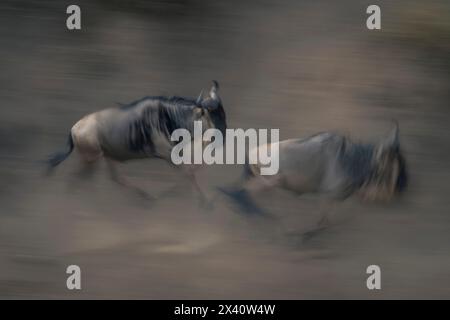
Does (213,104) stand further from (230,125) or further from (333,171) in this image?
(333,171)

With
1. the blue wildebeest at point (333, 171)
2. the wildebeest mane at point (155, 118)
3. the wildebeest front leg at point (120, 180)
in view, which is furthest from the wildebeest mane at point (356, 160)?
the wildebeest front leg at point (120, 180)

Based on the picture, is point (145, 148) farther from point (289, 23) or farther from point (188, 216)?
point (289, 23)

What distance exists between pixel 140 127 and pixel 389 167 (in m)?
1.92

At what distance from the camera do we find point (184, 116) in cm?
707

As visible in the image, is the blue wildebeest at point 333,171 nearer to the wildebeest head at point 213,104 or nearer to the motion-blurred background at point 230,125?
the motion-blurred background at point 230,125

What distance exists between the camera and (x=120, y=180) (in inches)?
276

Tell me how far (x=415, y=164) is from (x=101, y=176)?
7.75 feet

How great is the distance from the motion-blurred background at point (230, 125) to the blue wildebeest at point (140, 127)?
2.8 inches

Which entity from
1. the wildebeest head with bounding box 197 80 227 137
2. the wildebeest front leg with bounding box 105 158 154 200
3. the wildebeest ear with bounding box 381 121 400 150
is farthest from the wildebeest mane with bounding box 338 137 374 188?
the wildebeest front leg with bounding box 105 158 154 200

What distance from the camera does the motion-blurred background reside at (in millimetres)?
6891

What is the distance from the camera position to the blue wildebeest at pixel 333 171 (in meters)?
6.96

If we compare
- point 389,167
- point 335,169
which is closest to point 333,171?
point 335,169

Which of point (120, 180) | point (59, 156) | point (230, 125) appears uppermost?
point (230, 125)

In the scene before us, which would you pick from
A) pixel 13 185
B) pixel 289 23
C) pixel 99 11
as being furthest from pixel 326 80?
pixel 13 185
